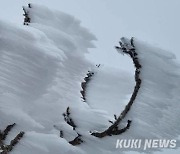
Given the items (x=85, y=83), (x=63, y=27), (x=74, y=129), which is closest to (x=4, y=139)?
(x=74, y=129)

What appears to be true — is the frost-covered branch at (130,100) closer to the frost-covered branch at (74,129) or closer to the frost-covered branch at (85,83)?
the frost-covered branch at (74,129)

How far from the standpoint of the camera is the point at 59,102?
20.3ft

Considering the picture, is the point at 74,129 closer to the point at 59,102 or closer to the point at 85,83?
the point at 59,102

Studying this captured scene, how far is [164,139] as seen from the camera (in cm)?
583

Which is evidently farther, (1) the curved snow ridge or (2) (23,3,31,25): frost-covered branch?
(2) (23,3,31,25): frost-covered branch

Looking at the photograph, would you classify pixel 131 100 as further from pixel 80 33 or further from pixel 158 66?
pixel 80 33

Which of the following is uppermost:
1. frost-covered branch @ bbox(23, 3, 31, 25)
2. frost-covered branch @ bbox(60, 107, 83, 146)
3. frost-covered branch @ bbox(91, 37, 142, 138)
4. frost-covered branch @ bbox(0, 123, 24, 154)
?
frost-covered branch @ bbox(23, 3, 31, 25)

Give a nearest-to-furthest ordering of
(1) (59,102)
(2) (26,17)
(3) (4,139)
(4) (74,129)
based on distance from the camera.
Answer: (3) (4,139) < (4) (74,129) < (1) (59,102) < (2) (26,17)

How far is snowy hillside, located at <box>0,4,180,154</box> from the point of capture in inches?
218

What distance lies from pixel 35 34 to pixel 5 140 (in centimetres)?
191

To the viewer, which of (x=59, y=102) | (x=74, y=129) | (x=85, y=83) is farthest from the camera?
(x=85, y=83)

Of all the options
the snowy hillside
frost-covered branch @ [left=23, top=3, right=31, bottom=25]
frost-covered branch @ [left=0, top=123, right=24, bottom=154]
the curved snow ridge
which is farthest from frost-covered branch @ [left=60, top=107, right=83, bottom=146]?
frost-covered branch @ [left=23, top=3, right=31, bottom=25]

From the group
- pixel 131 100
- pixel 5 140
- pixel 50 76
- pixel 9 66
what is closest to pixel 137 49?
pixel 131 100

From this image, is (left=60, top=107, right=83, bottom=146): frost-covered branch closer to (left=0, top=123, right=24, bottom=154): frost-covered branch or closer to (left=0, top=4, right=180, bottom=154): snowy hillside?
(left=0, top=4, right=180, bottom=154): snowy hillside
